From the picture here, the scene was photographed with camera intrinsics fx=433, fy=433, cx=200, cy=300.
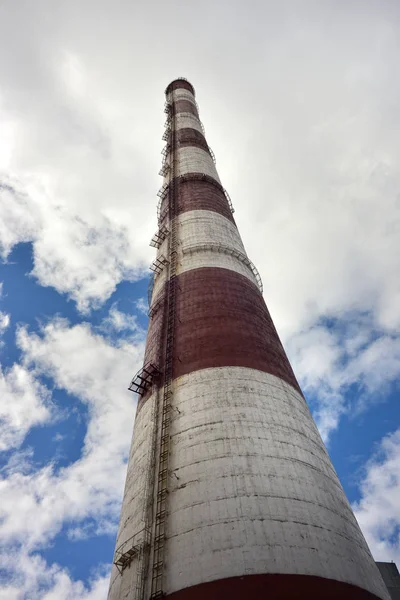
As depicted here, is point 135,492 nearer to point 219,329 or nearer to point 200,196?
point 219,329

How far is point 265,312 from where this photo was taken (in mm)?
19250

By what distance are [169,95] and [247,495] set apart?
3967 cm

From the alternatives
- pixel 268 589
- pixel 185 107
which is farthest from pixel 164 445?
pixel 185 107

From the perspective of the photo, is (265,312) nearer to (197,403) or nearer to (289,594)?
(197,403)

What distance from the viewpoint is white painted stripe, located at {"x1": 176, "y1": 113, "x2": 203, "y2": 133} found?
34125 millimetres

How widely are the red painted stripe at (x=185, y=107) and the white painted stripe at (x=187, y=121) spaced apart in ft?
3.57

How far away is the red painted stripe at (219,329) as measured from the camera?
15.2 m

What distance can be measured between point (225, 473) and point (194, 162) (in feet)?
73.1

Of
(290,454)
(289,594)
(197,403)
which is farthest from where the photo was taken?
(197,403)

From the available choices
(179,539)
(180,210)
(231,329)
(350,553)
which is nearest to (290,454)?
(350,553)

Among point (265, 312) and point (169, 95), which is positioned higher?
point (169, 95)

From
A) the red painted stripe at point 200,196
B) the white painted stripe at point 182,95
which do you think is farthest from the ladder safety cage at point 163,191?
the white painted stripe at point 182,95

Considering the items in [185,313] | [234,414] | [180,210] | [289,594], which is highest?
[180,210]

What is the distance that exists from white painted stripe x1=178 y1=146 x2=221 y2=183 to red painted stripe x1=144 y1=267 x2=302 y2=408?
11.1 metres
